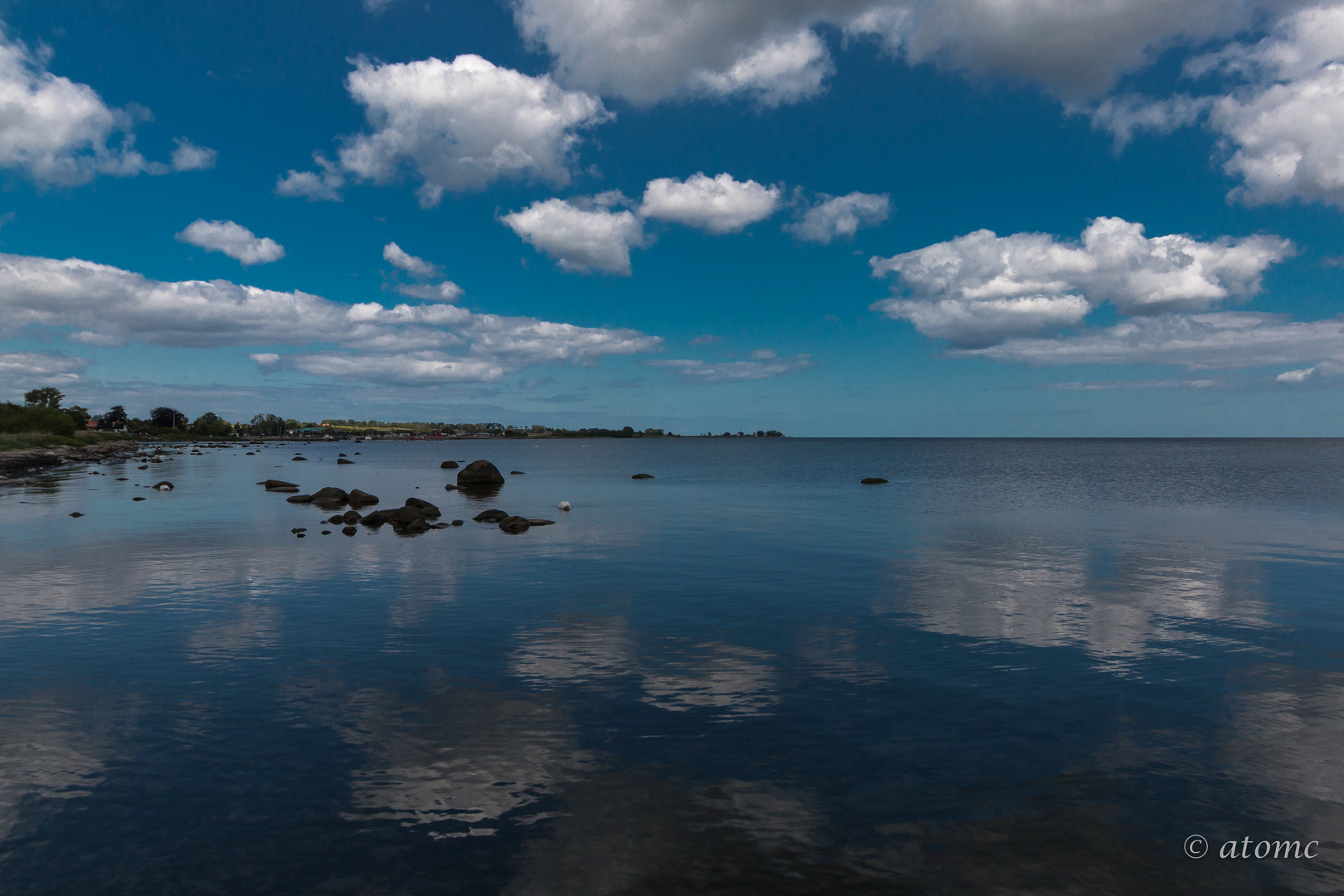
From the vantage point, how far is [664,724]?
503 inches

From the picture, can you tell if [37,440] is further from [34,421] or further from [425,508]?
[425,508]

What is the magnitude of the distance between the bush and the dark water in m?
150

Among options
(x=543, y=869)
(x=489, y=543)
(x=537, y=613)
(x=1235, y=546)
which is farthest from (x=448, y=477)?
(x=543, y=869)

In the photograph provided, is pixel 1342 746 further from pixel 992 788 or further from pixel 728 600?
pixel 728 600

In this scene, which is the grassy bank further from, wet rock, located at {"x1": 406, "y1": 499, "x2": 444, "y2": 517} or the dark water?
the dark water

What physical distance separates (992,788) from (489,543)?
1110 inches

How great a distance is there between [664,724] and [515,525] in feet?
94.1

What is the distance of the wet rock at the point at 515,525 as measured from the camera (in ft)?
130

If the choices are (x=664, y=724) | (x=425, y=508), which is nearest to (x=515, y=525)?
(x=425, y=508)

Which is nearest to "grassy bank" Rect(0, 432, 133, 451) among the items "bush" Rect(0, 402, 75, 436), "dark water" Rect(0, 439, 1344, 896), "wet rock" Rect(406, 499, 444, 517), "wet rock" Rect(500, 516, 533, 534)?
"bush" Rect(0, 402, 75, 436)

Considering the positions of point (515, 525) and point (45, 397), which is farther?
point (45, 397)

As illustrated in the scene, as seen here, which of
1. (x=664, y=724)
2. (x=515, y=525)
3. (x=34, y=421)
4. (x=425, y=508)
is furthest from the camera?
(x=34, y=421)

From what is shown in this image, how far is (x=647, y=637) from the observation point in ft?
60.3

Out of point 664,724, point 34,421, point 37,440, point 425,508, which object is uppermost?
point 34,421
